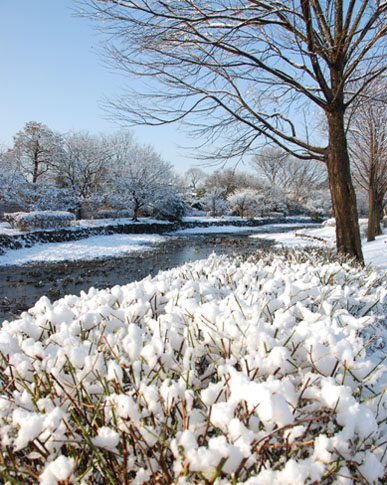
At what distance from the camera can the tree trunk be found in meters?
5.97

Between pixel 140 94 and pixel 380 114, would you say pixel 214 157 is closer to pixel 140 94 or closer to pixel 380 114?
pixel 140 94

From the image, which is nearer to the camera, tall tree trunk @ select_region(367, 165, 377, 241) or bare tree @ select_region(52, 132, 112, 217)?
tall tree trunk @ select_region(367, 165, 377, 241)

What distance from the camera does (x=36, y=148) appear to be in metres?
23.8

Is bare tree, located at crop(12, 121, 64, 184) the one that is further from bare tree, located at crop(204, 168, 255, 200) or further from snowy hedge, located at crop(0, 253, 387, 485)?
bare tree, located at crop(204, 168, 255, 200)

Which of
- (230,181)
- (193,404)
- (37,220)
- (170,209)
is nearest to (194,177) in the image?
(230,181)

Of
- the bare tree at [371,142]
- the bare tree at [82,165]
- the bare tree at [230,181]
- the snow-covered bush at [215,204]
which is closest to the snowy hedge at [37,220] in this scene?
the bare tree at [82,165]

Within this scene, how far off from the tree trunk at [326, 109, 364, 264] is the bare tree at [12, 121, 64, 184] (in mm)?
22960

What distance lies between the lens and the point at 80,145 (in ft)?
83.1

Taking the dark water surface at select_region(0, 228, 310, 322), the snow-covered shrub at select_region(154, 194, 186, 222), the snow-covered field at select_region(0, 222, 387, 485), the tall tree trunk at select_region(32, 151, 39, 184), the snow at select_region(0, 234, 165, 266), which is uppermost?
the tall tree trunk at select_region(32, 151, 39, 184)

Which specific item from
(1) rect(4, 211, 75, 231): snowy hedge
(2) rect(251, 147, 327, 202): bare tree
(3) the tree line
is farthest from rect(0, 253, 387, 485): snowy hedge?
(2) rect(251, 147, 327, 202): bare tree

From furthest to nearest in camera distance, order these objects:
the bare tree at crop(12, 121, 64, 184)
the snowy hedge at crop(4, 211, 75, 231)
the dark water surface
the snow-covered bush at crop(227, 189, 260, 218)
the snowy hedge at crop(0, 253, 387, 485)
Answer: the snow-covered bush at crop(227, 189, 260, 218), the bare tree at crop(12, 121, 64, 184), the snowy hedge at crop(4, 211, 75, 231), the dark water surface, the snowy hedge at crop(0, 253, 387, 485)

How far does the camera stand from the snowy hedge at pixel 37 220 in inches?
598

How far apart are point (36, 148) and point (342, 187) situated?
972 inches

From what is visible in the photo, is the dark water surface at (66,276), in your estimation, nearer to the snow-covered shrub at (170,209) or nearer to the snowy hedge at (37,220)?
the snowy hedge at (37,220)
